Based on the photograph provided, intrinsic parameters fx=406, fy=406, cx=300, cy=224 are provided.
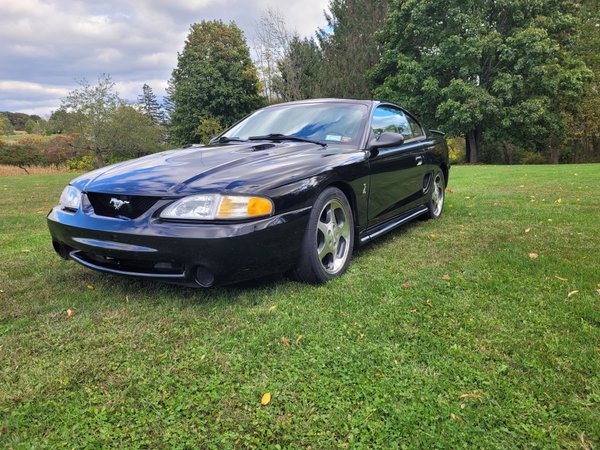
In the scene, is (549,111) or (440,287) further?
(549,111)

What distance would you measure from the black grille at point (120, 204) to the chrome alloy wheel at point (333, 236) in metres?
1.12

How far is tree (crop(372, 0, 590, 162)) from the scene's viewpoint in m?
19.2

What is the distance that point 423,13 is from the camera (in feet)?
68.4

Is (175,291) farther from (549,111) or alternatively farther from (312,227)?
(549,111)

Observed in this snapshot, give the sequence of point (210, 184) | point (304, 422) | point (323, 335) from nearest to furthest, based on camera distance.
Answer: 1. point (304, 422)
2. point (323, 335)
3. point (210, 184)

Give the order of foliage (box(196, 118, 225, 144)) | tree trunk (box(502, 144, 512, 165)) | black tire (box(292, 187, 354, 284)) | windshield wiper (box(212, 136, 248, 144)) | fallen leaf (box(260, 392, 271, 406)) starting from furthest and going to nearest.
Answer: foliage (box(196, 118, 225, 144)) → tree trunk (box(502, 144, 512, 165)) → windshield wiper (box(212, 136, 248, 144)) → black tire (box(292, 187, 354, 284)) → fallen leaf (box(260, 392, 271, 406))

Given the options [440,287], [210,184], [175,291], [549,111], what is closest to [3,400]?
[175,291]

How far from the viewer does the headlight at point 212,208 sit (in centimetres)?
227

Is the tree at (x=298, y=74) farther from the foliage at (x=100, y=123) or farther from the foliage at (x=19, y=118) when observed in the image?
the foliage at (x=19, y=118)

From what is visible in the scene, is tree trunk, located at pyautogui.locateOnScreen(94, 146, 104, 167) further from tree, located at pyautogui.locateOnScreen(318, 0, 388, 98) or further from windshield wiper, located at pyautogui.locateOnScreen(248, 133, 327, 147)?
windshield wiper, located at pyautogui.locateOnScreen(248, 133, 327, 147)

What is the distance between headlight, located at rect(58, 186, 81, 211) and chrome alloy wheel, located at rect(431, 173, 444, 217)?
3.80 meters

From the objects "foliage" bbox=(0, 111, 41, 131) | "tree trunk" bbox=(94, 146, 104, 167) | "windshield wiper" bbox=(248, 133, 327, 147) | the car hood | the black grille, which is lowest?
the black grille

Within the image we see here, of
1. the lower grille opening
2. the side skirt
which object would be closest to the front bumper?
the lower grille opening

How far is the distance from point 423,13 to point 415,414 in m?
23.3
